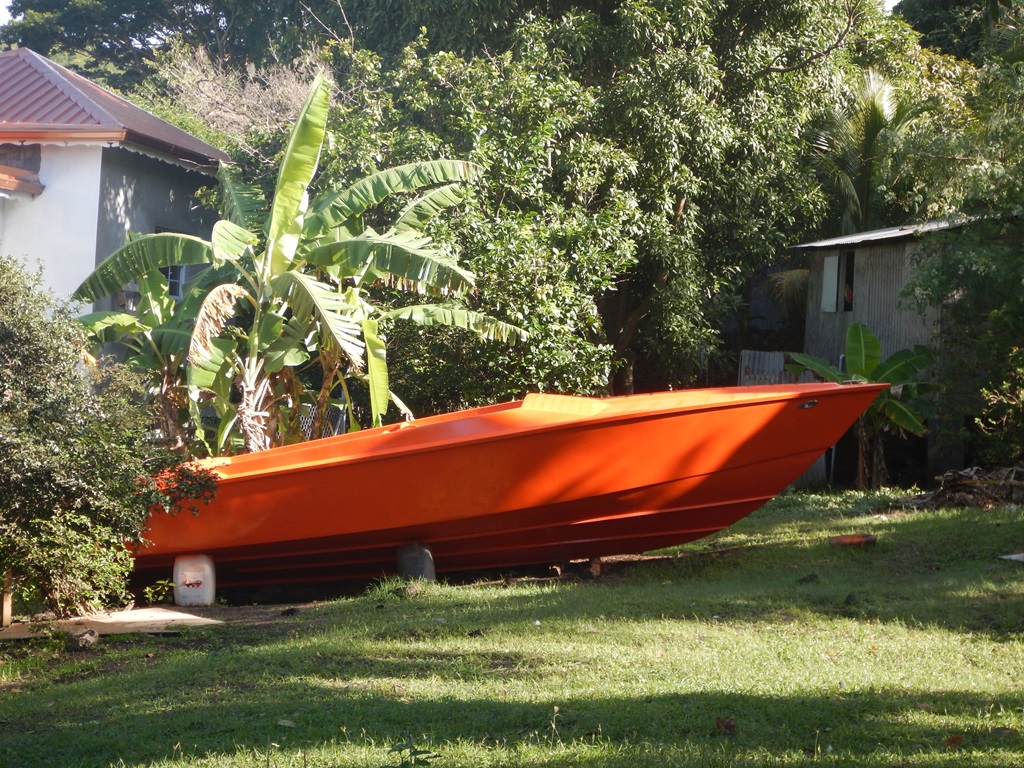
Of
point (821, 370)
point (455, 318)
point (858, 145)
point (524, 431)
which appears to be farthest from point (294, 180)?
point (858, 145)

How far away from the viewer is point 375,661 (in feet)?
19.8

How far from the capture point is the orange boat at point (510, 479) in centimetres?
851

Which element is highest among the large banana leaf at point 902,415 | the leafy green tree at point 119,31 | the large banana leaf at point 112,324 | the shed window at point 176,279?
the leafy green tree at point 119,31

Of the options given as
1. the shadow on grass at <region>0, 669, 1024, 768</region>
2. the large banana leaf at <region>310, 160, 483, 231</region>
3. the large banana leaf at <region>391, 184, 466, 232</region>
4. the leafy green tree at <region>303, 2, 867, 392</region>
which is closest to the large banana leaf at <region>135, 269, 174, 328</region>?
the large banana leaf at <region>310, 160, 483, 231</region>

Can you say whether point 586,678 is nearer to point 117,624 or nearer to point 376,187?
point 117,624

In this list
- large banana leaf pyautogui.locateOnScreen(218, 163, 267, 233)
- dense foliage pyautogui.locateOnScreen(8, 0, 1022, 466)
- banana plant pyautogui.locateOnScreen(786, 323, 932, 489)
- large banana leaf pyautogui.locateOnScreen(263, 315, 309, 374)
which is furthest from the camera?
banana plant pyautogui.locateOnScreen(786, 323, 932, 489)

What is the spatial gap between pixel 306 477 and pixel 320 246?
8.13 ft

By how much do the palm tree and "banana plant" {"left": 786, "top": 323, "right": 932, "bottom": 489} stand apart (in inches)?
234

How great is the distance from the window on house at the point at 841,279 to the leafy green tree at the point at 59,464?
38.5 ft

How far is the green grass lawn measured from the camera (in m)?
4.42

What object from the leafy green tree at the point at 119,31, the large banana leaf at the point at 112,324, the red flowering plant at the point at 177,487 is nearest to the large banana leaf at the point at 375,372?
the red flowering plant at the point at 177,487

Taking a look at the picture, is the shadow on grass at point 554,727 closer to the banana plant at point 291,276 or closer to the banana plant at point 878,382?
the banana plant at point 291,276

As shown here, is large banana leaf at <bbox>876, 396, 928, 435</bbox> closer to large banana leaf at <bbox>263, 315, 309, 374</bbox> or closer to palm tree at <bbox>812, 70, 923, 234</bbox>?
palm tree at <bbox>812, 70, 923, 234</bbox>

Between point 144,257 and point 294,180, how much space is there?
1.57m
